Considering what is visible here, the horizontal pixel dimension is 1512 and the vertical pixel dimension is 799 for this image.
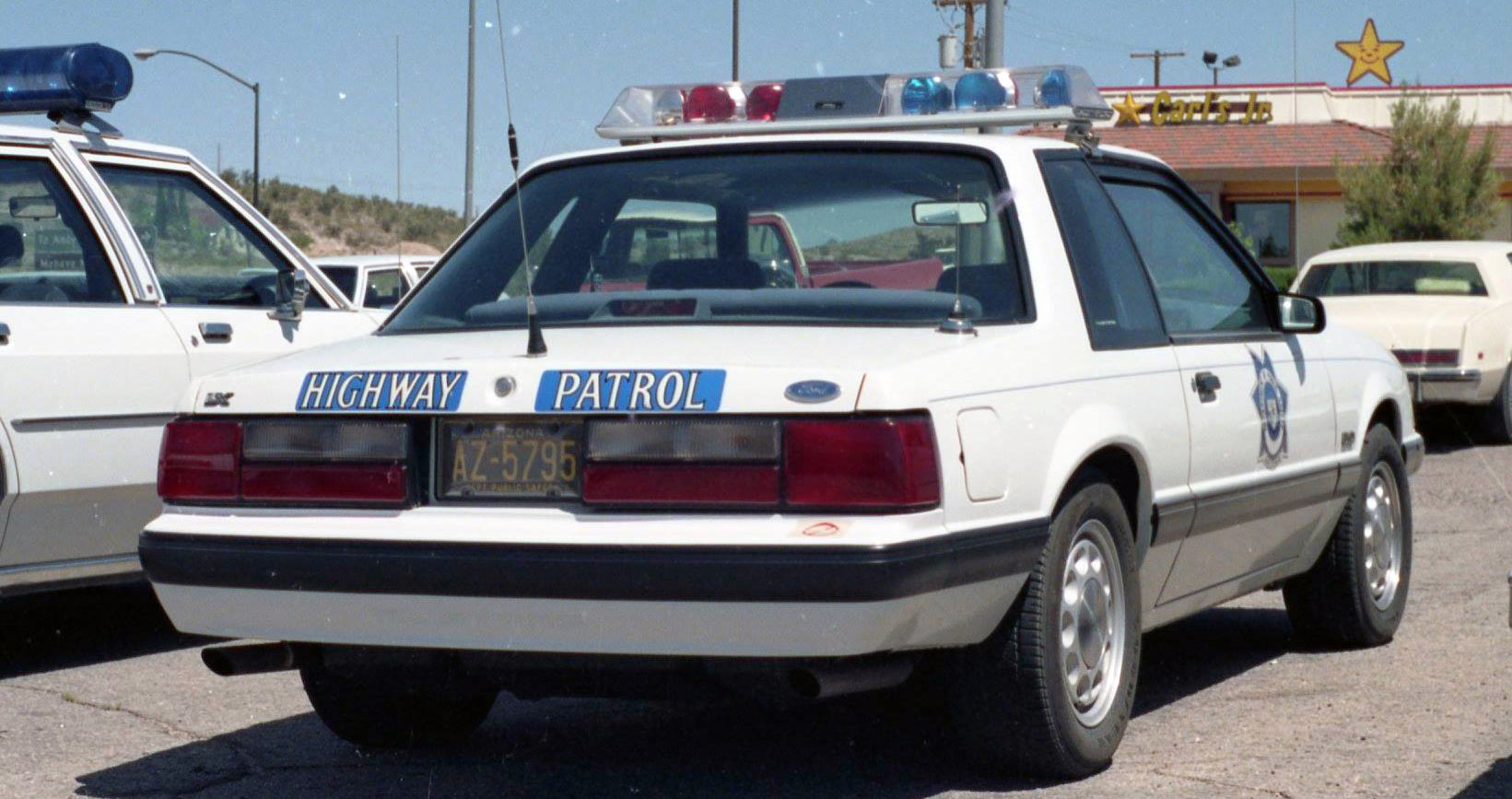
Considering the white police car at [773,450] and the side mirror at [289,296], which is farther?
the side mirror at [289,296]

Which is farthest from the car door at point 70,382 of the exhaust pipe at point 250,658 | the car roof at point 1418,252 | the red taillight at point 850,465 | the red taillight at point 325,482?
the car roof at point 1418,252

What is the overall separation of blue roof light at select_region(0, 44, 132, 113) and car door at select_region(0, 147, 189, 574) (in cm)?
38

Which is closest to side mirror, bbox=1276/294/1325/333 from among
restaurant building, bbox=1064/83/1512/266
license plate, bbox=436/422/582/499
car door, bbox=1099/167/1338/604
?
car door, bbox=1099/167/1338/604

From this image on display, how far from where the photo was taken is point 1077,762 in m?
4.69

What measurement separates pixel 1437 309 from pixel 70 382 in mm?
10742

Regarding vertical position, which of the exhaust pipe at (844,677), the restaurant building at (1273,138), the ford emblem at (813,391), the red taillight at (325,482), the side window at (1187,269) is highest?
the restaurant building at (1273,138)

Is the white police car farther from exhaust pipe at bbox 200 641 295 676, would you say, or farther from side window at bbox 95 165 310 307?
side window at bbox 95 165 310 307

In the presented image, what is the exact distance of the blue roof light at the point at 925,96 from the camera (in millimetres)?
5785

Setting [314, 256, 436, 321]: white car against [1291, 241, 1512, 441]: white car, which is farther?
[314, 256, 436, 321]: white car

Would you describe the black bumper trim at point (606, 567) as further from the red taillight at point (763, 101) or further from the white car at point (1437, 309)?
the white car at point (1437, 309)

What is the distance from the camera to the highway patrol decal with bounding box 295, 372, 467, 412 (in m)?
4.25

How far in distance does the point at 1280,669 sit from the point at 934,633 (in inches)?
103

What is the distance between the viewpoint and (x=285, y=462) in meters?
4.41

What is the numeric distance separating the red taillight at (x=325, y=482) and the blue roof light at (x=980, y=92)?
218cm
